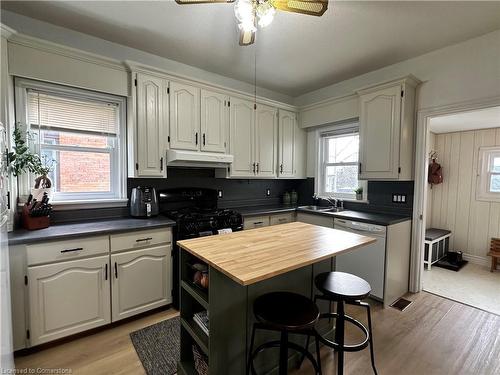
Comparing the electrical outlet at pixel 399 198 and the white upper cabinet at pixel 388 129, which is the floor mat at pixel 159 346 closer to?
the white upper cabinet at pixel 388 129

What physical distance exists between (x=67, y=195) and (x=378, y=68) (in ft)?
12.3

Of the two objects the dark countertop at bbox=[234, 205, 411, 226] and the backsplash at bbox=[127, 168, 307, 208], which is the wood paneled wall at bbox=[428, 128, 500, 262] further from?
the backsplash at bbox=[127, 168, 307, 208]

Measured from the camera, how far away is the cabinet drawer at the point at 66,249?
1766 mm

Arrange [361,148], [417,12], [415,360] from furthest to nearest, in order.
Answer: [361,148]
[417,12]
[415,360]

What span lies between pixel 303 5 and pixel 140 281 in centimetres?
249

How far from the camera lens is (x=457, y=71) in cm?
246

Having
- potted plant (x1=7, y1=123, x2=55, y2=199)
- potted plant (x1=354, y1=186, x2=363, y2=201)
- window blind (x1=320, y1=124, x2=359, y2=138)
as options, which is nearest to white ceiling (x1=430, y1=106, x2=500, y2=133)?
window blind (x1=320, y1=124, x2=359, y2=138)

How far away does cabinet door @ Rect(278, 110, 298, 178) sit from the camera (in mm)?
3615

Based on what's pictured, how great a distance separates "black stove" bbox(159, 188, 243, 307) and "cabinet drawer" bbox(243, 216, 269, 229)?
0.22 m

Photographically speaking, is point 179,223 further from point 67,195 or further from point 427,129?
point 427,129

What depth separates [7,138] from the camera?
1.85 m

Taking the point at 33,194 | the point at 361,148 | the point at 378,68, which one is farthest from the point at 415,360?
the point at 33,194

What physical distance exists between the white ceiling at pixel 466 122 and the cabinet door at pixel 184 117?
281 centimetres

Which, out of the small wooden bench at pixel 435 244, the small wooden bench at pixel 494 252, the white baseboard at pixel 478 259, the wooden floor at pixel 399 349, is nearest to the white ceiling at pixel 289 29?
the small wooden bench at pixel 435 244
